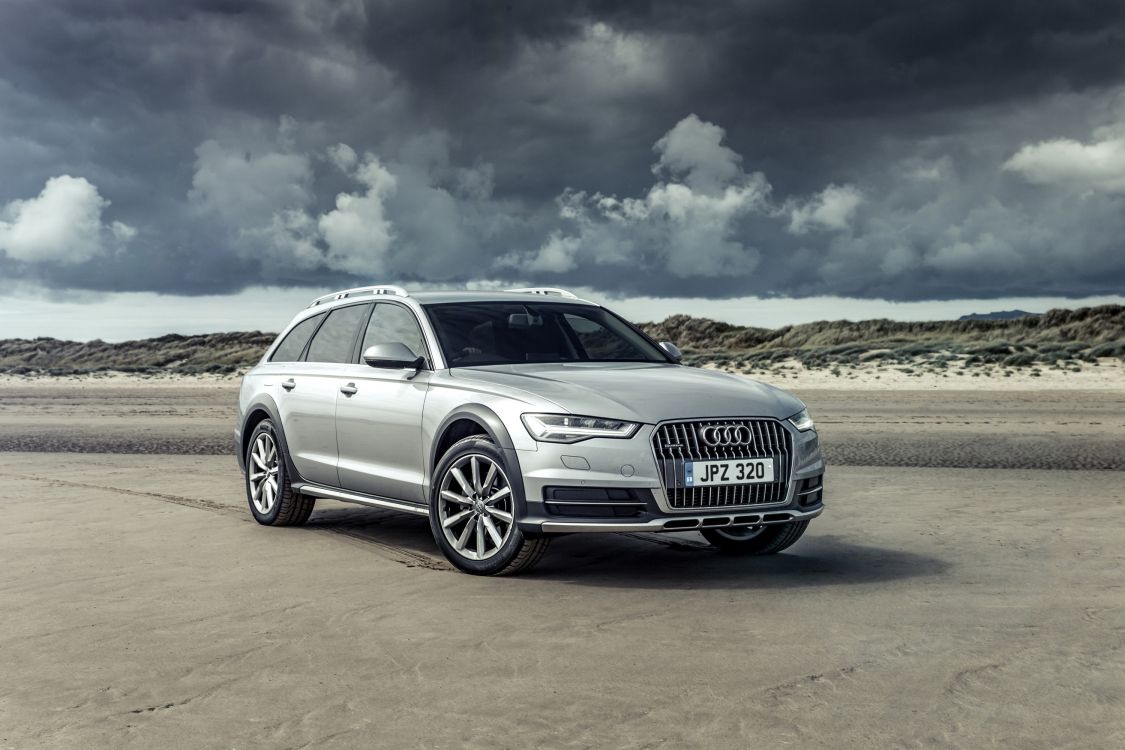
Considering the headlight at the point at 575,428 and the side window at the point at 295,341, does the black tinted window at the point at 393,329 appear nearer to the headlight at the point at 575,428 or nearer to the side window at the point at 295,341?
the side window at the point at 295,341

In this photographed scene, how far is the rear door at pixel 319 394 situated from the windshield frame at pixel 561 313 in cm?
92

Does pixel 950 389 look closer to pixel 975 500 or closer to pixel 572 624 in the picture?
pixel 975 500

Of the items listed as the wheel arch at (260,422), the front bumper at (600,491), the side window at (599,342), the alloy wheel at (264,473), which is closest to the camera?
the front bumper at (600,491)

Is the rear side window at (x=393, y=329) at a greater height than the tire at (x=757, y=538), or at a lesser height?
greater

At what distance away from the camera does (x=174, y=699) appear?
493 centimetres

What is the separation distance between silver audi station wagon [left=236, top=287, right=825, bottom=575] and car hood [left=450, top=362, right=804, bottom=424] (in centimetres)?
1

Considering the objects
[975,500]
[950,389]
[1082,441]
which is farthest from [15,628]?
[950,389]

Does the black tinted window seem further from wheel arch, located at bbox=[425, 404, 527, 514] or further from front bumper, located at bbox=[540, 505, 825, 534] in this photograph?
front bumper, located at bbox=[540, 505, 825, 534]

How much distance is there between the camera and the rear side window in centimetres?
859

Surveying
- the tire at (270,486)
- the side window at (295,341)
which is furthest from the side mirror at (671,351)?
the tire at (270,486)

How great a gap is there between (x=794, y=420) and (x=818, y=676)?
281 centimetres

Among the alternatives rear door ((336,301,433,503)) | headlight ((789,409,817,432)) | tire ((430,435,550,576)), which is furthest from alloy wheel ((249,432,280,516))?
headlight ((789,409,817,432))

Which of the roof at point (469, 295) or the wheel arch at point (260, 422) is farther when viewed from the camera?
the wheel arch at point (260, 422)

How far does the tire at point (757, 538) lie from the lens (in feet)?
26.5
